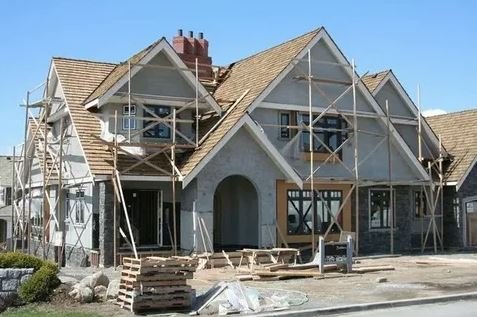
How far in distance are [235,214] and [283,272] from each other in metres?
7.71

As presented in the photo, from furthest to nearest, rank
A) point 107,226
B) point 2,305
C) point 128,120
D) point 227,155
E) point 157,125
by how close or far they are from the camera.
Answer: point 157,125
point 128,120
point 227,155
point 107,226
point 2,305

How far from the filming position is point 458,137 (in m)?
31.9

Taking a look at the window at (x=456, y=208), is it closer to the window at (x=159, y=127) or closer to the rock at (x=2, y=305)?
the window at (x=159, y=127)

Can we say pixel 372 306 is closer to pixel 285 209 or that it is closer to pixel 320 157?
pixel 285 209

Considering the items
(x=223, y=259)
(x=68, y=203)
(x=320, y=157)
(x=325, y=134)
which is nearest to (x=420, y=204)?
(x=325, y=134)

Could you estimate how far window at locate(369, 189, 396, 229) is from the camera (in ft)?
91.8

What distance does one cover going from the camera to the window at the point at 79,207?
24.4 meters

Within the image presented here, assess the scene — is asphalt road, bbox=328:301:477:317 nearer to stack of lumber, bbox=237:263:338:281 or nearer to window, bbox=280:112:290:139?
stack of lumber, bbox=237:263:338:281

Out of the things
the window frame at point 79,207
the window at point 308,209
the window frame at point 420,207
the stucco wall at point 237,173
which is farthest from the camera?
the window frame at point 420,207

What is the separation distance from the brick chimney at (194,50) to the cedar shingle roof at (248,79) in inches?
43.2

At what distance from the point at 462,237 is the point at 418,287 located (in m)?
14.1

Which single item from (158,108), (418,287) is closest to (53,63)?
(158,108)

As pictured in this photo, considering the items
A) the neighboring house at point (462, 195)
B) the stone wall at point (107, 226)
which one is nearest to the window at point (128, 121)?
the stone wall at point (107, 226)

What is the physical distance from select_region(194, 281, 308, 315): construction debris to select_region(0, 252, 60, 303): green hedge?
316 centimetres
